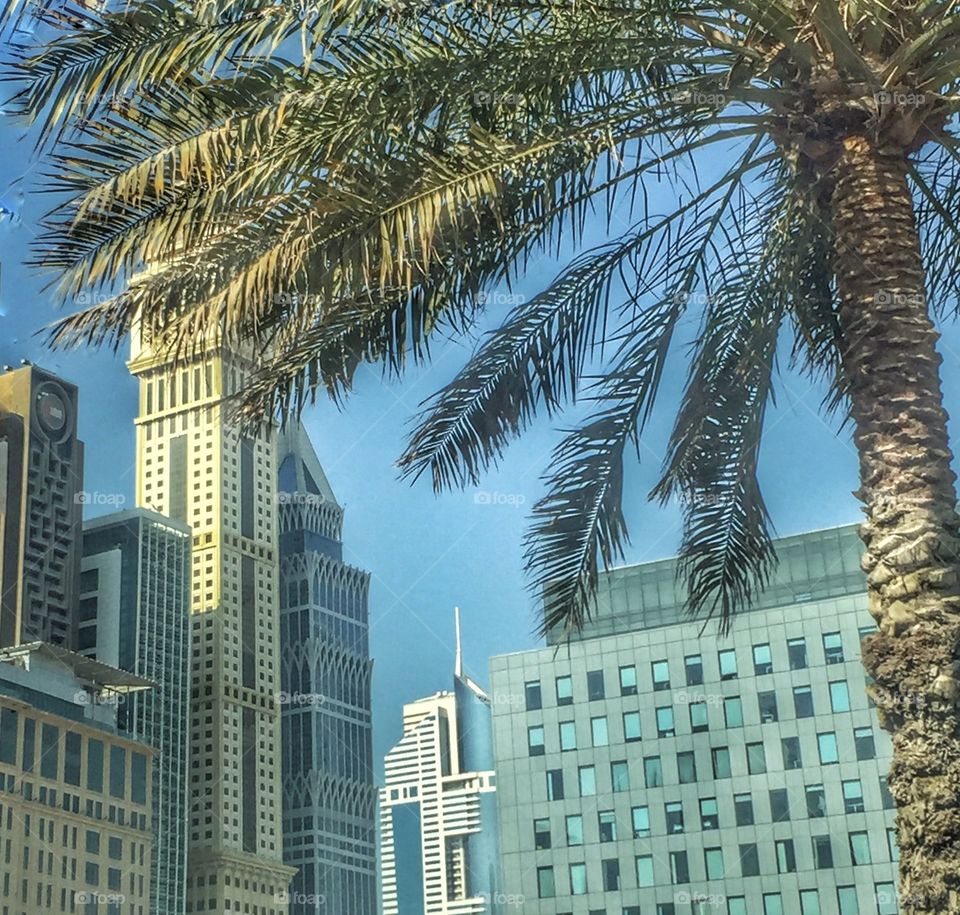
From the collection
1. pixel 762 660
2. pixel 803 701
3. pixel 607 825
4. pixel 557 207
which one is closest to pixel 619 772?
pixel 607 825

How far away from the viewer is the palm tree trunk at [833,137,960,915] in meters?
4.80

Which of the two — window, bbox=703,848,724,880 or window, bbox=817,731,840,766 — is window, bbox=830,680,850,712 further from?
window, bbox=703,848,724,880

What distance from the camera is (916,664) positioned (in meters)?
4.91

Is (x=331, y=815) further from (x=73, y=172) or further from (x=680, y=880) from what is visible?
(x=73, y=172)

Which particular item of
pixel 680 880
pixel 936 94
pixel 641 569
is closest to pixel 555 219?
pixel 936 94

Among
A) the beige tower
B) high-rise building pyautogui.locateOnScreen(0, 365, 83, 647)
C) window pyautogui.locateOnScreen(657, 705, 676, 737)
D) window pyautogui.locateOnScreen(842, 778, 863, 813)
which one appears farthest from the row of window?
the beige tower

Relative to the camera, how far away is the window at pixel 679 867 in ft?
101

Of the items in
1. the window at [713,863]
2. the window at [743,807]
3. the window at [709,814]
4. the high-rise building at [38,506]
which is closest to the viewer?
the window at [713,863]

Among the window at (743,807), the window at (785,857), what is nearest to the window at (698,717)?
the window at (743,807)

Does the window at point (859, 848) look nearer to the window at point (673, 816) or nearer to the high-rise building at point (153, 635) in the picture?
the window at point (673, 816)

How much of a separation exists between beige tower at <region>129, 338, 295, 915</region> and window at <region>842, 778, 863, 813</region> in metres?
38.2

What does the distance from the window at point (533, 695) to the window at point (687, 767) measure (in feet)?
9.99

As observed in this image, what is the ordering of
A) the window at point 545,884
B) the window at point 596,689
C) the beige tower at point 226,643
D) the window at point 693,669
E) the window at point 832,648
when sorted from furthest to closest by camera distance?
1. the beige tower at point 226,643
2. the window at point 596,689
3. the window at point 693,669
4. the window at point 545,884
5. the window at point 832,648

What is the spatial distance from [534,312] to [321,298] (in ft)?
3.88
